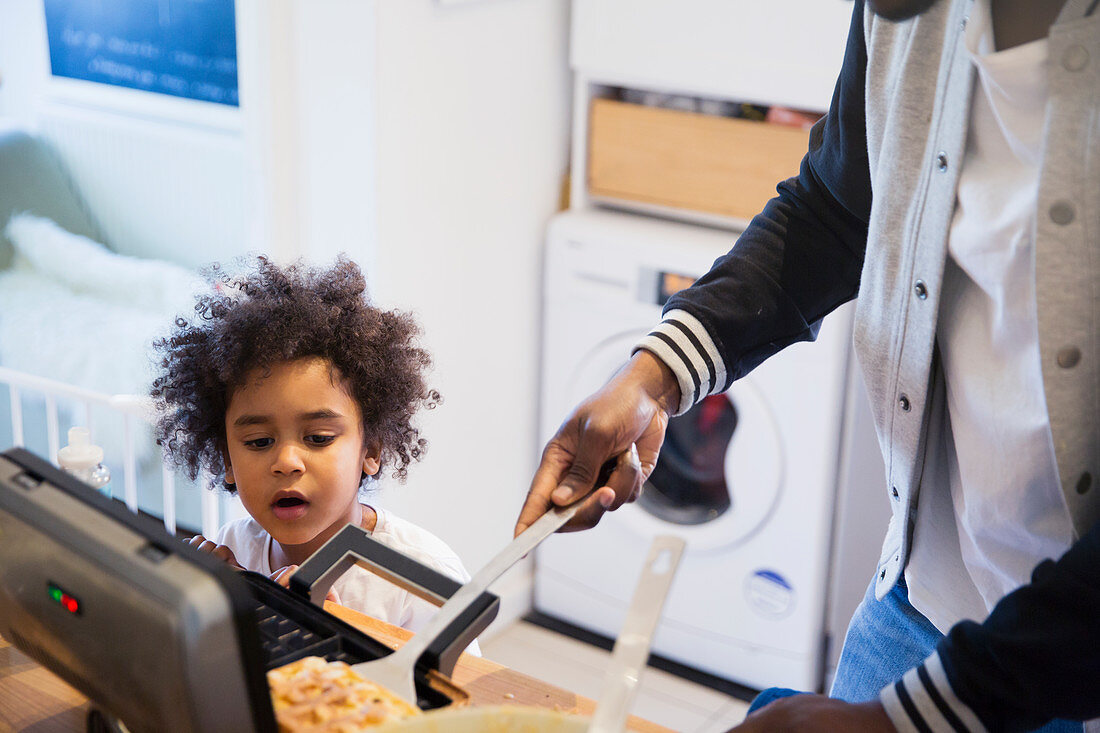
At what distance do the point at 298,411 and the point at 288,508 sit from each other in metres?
0.11

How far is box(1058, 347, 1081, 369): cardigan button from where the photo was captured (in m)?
0.80

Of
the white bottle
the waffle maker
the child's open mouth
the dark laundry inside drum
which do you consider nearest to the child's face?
the child's open mouth

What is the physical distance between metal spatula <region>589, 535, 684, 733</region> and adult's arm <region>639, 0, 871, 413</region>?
43cm

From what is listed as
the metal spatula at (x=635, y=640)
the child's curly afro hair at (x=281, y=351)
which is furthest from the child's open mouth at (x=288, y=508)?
the metal spatula at (x=635, y=640)

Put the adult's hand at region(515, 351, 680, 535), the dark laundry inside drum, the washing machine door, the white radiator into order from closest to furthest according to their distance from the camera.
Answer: the adult's hand at region(515, 351, 680, 535) → the white radiator → the washing machine door → the dark laundry inside drum

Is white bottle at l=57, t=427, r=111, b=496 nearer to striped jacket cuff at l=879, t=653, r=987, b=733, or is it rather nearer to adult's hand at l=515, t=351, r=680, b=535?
adult's hand at l=515, t=351, r=680, b=535

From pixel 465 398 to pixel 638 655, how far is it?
6.47 feet

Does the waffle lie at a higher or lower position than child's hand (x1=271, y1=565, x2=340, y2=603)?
higher

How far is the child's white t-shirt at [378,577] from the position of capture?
52.1 inches

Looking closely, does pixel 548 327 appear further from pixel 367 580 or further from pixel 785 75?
pixel 367 580

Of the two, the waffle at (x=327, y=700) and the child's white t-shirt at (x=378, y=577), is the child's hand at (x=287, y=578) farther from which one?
the waffle at (x=327, y=700)

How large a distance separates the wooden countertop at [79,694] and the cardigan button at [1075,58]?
0.56 metres

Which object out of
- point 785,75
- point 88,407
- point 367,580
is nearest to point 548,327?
point 785,75

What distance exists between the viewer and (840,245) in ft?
3.76
